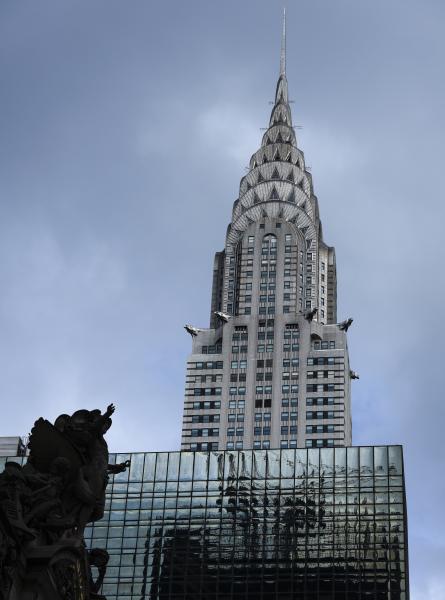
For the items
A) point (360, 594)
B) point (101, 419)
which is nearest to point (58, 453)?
point (101, 419)

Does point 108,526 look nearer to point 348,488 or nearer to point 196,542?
point 196,542

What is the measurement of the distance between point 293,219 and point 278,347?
2280 cm

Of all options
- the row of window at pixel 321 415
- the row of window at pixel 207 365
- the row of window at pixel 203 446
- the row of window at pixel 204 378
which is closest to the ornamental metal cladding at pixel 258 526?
the row of window at pixel 203 446

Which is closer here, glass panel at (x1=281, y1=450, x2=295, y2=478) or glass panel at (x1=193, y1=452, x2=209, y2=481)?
glass panel at (x1=281, y1=450, x2=295, y2=478)

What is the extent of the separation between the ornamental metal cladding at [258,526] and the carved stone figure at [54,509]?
57916mm

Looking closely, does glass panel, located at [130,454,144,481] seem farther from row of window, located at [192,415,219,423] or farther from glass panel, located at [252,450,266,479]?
row of window, located at [192,415,219,423]

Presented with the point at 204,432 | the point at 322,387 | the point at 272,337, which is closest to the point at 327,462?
the point at 204,432

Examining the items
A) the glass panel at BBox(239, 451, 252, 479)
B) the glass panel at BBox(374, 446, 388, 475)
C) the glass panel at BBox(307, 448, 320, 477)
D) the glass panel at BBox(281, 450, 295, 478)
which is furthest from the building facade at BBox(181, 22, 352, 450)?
the glass panel at BBox(374, 446, 388, 475)

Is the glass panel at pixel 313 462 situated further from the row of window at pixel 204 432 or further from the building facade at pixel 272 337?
the row of window at pixel 204 432

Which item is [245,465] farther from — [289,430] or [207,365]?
[207,365]

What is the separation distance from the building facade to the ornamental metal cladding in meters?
49.2

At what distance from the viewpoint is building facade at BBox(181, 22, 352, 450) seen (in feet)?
519

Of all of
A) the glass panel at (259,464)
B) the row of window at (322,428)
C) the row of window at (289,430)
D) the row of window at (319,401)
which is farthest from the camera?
the row of window at (319,401)

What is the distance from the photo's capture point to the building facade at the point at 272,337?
158125 millimetres
